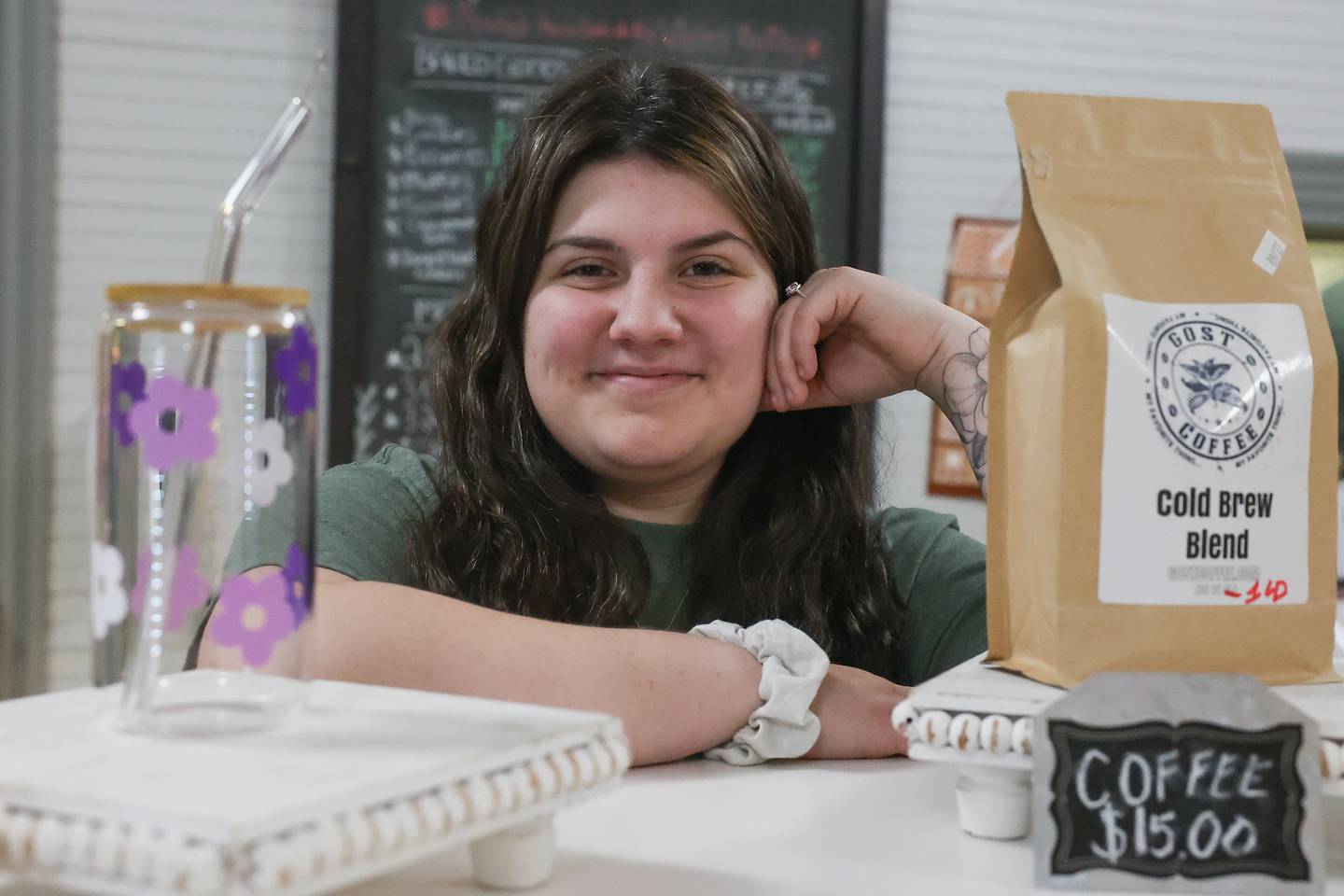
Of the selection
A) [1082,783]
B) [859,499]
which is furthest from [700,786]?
[859,499]

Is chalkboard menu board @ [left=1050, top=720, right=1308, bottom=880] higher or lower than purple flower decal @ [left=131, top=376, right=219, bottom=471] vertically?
lower

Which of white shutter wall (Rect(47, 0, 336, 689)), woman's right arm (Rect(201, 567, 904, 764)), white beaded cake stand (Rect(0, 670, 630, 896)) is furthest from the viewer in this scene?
white shutter wall (Rect(47, 0, 336, 689))

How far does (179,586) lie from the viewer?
0.60 m

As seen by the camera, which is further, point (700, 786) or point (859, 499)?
point (859, 499)

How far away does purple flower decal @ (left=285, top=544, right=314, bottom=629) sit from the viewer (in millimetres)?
614

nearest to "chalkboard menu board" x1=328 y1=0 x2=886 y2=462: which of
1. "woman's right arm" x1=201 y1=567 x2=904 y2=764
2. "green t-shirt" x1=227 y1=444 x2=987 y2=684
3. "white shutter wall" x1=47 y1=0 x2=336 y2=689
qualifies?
"white shutter wall" x1=47 y1=0 x2=336 y2=689

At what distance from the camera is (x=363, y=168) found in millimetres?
2727

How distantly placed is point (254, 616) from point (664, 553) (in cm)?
87

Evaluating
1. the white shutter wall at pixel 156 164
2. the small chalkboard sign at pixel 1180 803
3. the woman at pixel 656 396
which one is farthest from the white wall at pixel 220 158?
the small chalkboard sign at pixel 1180 803

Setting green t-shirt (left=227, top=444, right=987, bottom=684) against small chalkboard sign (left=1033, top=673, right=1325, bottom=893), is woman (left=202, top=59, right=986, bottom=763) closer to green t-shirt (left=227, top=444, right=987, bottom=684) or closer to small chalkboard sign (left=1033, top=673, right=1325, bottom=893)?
green t-shirt (left=227, top=444, right=987, bottom=684)

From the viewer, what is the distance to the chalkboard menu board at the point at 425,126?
2.72 meters

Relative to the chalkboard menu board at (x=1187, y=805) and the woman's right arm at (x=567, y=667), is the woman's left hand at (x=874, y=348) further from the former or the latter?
the chalkboard menu board at (x=1187, y=805)

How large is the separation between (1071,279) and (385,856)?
17.7 inches

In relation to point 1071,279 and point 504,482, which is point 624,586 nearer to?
point 504,482
